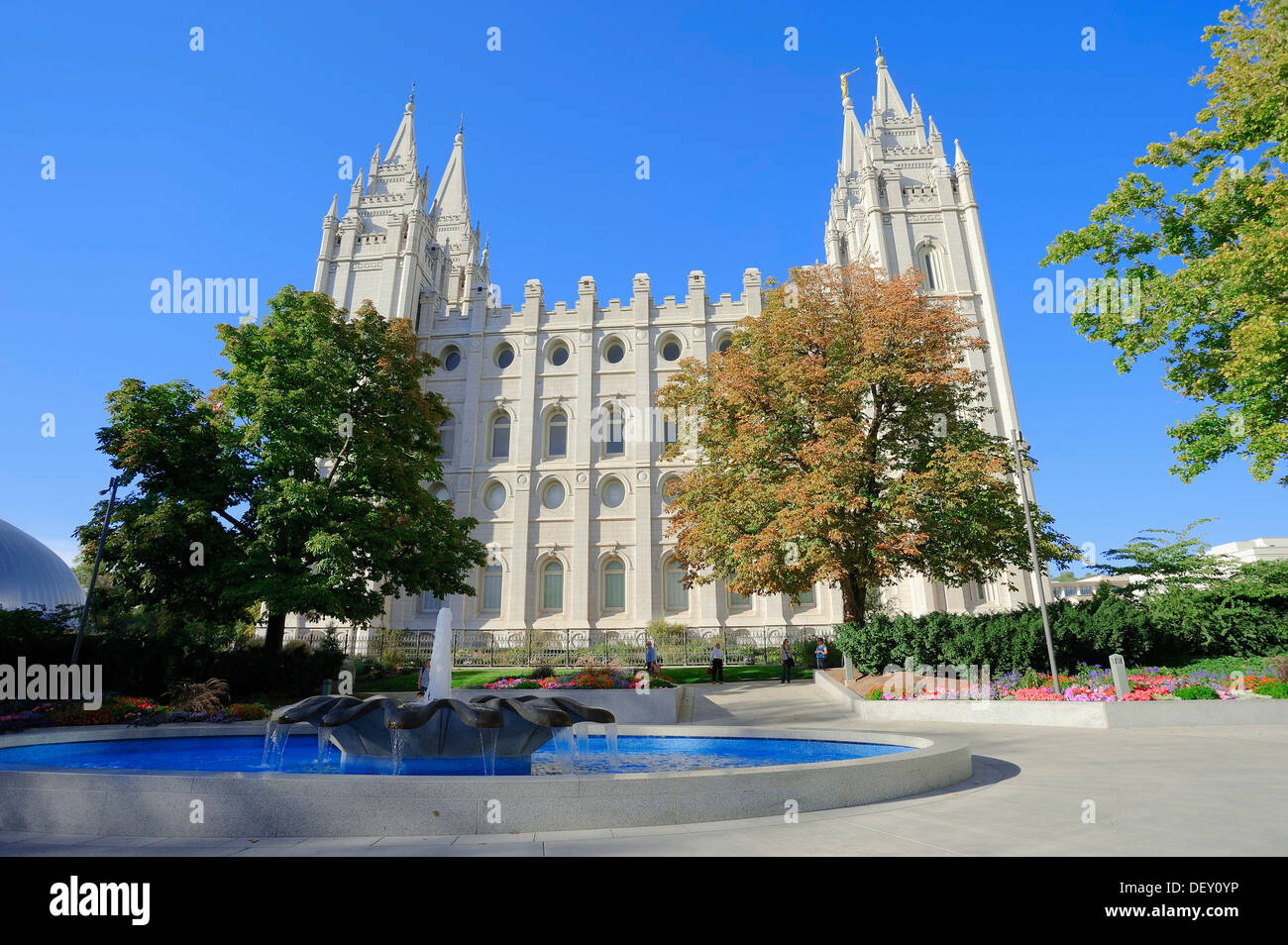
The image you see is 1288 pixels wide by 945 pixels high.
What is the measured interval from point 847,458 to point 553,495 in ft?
74.5

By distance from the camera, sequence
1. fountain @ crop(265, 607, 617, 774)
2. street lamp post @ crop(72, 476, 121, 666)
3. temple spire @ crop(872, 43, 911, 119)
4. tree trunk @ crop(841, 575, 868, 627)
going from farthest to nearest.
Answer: temple spire @ crop(872, 43, 911, 119) → tree trunk @ crop(841, 575, 868, 627) → street lamp post @ crop(72, 476, 121, 666) → fountain @ crop(265, 607, 617, 774)

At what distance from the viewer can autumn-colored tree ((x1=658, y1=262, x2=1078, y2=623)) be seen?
16203mm

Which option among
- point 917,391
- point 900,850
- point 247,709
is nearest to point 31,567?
point 247,709

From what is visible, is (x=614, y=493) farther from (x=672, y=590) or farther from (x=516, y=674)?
(x=516, y=674)

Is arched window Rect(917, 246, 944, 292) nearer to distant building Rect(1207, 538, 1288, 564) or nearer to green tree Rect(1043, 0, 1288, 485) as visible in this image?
green tree Rect(1043, 0, 1288, 485)

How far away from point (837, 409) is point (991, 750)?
32.3ft

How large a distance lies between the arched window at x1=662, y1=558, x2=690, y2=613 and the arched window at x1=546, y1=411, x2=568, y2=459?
8837 mm

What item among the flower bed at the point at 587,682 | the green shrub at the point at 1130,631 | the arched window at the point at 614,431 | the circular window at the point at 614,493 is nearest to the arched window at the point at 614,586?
the circular window at the point at 614,493

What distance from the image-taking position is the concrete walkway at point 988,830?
14.0 feet

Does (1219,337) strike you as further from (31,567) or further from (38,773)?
(31,567)

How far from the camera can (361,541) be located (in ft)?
61.3

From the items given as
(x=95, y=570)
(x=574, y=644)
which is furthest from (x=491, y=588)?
(x=95, y=570)

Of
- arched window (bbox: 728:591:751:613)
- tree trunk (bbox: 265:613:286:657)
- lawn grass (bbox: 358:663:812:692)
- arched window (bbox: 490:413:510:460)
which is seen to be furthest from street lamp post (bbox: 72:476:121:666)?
arched window (bbox: 728:591:751:613)

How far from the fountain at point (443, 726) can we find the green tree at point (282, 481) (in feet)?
36.0
